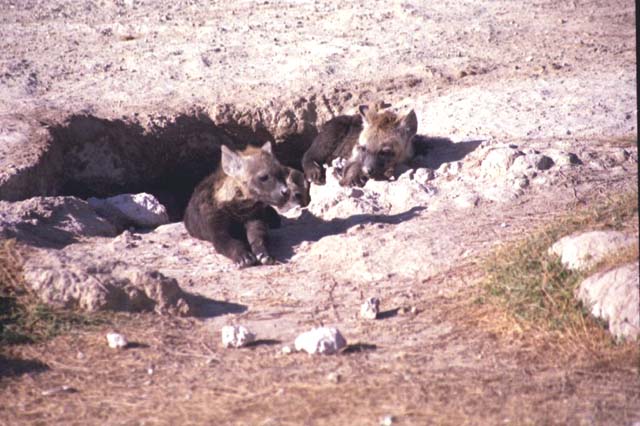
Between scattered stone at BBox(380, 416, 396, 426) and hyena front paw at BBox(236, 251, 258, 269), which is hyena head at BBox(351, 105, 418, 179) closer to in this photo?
hyena front paw at BBox(236, 251, 258, 269)

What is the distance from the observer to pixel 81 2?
12688 millimetres

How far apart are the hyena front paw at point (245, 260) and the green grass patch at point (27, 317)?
5.07 ft

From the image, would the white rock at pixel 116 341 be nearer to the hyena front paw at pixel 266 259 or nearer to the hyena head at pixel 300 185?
the hyena front paw at pixel 266 259

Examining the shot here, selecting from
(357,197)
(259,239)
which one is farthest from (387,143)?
(259,239)

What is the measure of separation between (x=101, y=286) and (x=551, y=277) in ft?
8.56

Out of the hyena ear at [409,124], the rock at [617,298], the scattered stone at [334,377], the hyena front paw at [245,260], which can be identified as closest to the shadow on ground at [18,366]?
the scattered stone at [334,377]

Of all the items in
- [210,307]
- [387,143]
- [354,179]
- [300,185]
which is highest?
[210,307]

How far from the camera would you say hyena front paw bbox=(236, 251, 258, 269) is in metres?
6.96

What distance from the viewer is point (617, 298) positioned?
499 centimetres

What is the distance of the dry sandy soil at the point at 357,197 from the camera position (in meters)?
4.57

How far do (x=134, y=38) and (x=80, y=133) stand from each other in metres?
2.69

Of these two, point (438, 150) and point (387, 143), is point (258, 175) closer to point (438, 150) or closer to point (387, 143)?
point (387, 143)

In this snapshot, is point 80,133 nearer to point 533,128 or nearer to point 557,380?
point 533,128

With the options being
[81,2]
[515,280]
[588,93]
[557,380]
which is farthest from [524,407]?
[81,2]
